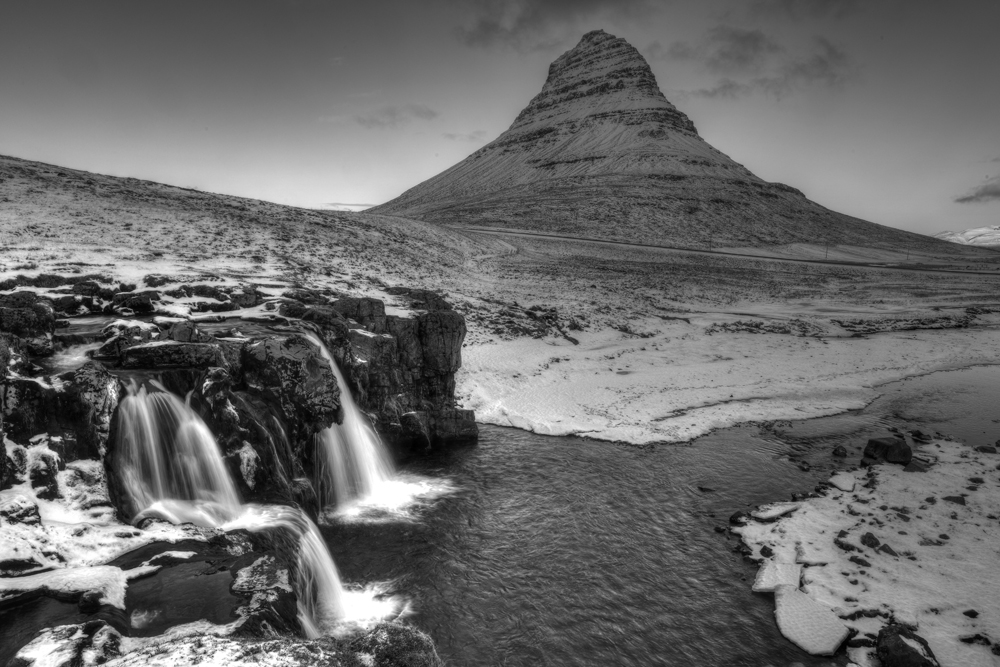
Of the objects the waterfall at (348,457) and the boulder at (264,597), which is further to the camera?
the waterfall at (348,457)

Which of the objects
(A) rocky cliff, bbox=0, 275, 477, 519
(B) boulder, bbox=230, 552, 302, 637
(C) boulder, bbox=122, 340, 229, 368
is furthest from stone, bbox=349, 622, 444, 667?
(C) boulder, bbox=122, 340, 229, 368

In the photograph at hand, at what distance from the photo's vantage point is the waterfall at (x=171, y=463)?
1008 cm

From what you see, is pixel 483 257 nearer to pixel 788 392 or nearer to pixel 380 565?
pixel 788 392

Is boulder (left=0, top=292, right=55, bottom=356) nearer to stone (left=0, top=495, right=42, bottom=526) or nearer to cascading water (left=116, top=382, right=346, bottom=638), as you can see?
cascading water (left=116, top=382, right=346, bottom=638)

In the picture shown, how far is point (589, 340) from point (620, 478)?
16.9m

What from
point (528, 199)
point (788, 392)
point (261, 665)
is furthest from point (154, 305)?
point (528, 199)

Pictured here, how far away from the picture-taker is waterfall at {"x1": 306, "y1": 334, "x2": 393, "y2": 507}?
1405 centimetres

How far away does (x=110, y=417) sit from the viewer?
10.3m

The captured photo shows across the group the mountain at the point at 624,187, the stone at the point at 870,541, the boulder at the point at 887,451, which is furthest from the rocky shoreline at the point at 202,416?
the mountain at the point at 624,187

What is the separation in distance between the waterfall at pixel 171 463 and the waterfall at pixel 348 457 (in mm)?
3079

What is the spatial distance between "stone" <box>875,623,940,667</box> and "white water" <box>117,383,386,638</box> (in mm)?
8183

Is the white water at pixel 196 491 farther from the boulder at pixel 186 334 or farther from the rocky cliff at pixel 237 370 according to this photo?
the boulder at pixel 186 334

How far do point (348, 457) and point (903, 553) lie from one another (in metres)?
13.4

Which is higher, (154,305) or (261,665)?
(154,305)
